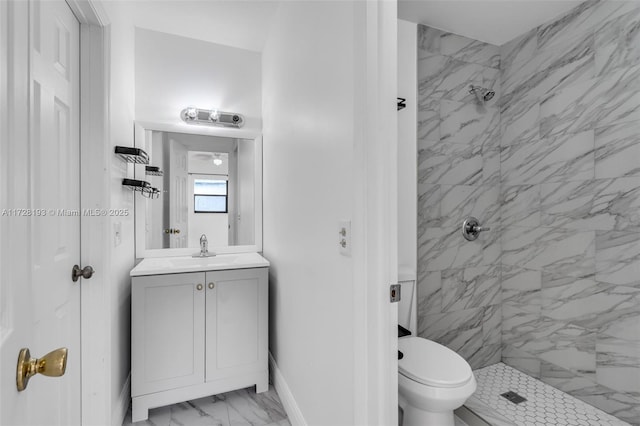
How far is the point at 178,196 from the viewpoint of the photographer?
7.72 ft

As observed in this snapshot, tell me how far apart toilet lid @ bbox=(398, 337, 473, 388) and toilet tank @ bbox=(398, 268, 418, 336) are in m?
0.19

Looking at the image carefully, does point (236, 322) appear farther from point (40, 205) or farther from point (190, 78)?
point (190, 78)

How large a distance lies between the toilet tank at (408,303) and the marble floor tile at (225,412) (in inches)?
34.9

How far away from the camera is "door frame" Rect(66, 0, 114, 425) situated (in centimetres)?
137

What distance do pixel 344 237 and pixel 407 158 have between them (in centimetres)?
103

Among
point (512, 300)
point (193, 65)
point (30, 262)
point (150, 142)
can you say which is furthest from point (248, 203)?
point (512, 300)

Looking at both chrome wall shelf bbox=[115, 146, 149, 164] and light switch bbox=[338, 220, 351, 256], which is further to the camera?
chrome wall shelf bbox=[115, 146, 149, 164]

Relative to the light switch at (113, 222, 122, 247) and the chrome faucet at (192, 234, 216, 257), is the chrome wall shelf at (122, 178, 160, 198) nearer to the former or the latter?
the light switch at (113, 222, 122, 247)

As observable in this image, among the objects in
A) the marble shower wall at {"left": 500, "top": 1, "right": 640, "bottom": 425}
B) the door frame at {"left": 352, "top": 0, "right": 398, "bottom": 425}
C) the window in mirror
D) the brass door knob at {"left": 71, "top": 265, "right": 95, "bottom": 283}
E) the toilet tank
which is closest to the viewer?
the door frame at {"left": 352, "top": 0, "right": 398, "bottom": 425}

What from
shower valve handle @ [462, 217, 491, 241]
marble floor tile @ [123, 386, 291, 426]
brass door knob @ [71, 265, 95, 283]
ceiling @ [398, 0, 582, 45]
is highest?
ceiling @ [398, 0, 582, 45]

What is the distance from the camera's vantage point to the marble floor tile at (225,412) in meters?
1.76

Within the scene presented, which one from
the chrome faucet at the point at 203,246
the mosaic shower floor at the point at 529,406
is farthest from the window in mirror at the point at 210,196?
the mosaic shower floor at the point at 529,406

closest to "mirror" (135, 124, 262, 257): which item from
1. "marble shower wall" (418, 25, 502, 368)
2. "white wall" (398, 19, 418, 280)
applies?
"white wall" (398, 19, 418, 280)

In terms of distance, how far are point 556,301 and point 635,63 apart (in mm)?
1451
